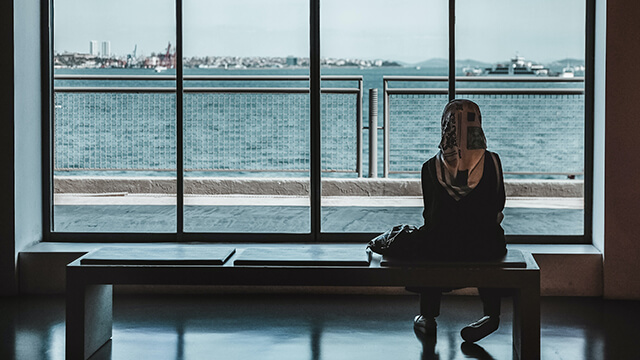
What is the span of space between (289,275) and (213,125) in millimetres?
3801

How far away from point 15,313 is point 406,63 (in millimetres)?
11792

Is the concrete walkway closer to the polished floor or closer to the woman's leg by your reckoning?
the polished floor

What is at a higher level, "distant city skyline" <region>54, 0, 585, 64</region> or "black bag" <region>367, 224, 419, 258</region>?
"distant city skyline" <region>54, 0, 585, 64</region>

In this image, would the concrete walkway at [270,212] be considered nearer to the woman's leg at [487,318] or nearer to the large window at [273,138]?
the large window at [273,138]

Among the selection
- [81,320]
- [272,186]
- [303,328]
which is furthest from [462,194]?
[272,186]

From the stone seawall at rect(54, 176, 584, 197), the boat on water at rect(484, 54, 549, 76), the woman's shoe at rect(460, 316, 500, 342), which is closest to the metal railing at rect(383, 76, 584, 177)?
the stone seawall at rect(54, 176, 584, 197)

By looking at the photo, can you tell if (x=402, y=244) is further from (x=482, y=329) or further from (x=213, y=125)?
(x=213, y=125)

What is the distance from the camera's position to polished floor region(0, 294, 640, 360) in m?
3.10

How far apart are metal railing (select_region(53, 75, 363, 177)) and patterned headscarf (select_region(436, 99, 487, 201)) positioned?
188 centimetres

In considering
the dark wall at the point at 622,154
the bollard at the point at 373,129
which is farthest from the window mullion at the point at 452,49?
the bollard at the point at 373,129

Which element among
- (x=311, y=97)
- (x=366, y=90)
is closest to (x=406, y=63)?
Answer: (x=366, y=90)

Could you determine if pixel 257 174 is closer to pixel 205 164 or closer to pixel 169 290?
pixel 205 164

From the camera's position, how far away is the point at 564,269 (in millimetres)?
4074

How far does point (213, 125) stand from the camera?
648cm
